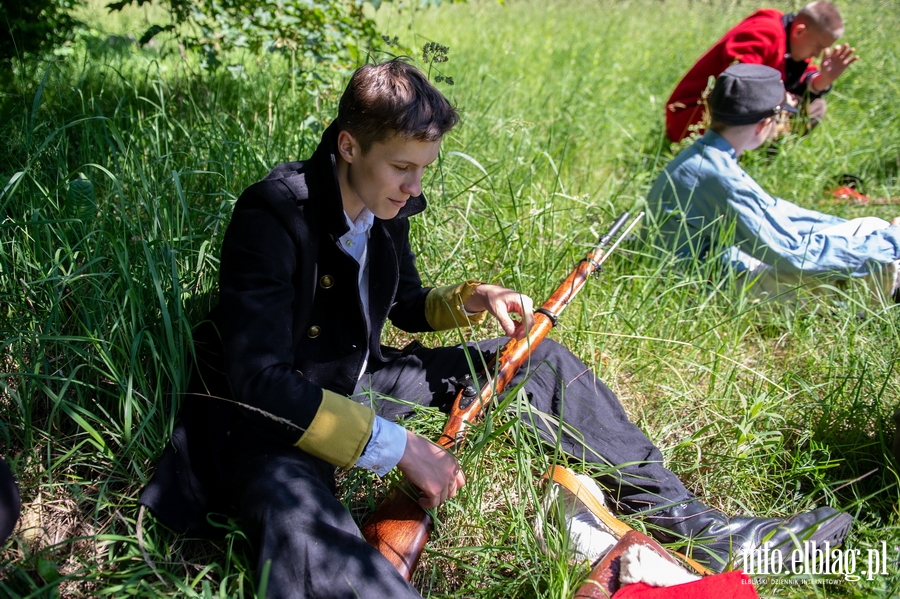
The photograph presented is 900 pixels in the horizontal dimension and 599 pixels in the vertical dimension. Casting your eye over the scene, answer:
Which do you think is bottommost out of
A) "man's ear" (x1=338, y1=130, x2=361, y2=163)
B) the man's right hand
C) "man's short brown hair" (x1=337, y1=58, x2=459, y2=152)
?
the man's right hand

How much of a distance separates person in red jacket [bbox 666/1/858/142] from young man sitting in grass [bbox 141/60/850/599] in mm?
3048

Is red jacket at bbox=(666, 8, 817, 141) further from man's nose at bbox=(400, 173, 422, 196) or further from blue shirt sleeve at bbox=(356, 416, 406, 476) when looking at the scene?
blue shirt sleeve at bbox=(356, 416, 406, 476)

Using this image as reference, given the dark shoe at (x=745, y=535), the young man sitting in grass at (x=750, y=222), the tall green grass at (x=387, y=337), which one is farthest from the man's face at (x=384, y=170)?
the young man sitting in grass at (x=750, y=222)

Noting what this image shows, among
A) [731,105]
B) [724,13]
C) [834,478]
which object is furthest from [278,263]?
[724,13]

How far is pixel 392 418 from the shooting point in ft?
7.36

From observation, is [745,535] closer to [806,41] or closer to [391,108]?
[391,108]

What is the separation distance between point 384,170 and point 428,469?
2.56 feet

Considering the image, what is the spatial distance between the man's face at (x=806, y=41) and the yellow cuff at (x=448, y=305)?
3.79 meters

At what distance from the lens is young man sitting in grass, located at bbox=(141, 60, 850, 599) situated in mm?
1650

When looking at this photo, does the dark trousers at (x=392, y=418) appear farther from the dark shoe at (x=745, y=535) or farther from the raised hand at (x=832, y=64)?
the raised hand at (x=832, y=64)

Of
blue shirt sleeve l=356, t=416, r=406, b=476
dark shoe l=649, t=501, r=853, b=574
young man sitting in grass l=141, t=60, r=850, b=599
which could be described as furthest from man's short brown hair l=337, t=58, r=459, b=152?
dark shoe l=649, t=501, r=853, b=574

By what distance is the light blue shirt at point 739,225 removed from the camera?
3146mm

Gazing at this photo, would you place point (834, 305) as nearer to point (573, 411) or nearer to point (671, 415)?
point (671, 415)

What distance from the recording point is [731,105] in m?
3.30
